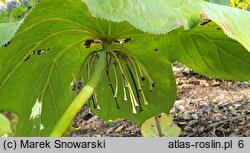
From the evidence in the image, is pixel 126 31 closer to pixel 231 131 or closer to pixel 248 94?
pixel 231 131

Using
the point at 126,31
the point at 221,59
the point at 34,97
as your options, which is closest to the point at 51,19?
the point at 126,31

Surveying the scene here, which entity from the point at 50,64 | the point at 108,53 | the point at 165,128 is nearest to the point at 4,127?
the point at 50,64

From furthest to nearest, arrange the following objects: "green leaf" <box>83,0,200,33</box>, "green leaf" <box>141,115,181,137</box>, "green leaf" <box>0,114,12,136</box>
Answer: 1. "green leaf" <box>141,115,181,137</box>
2. "green leaf" <box>0,114,12,136</box>
3. "green leaf" <box>83,0,200,33</box>

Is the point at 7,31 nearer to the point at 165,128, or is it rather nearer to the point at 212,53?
the point at 212,53

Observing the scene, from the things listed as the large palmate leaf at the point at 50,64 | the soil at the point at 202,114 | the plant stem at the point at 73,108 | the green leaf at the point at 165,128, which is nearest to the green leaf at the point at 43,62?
the large palmate leaf at the point at 50,64

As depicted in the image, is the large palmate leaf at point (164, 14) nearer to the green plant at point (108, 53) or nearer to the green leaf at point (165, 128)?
the green plant at point (108, 53)

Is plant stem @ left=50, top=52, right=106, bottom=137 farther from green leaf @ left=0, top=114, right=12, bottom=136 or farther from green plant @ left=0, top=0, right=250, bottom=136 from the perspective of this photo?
green leaf @ left=0, top=114, right=12, bottom=136

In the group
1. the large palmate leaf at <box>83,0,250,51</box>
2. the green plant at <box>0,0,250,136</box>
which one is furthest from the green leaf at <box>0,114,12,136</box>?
the large palmate leaf at <box>83,0,250,51</box>
